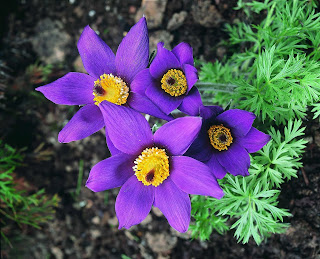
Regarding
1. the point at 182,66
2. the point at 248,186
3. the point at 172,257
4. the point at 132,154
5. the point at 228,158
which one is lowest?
the point at 172,257

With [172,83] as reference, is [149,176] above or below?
below

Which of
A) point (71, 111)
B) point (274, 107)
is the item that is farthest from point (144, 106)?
point (71, 111)

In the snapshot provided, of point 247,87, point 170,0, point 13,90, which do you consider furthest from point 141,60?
point 13,90

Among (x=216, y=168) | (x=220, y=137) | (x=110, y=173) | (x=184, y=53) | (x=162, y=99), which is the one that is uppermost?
(x=184, y=53)

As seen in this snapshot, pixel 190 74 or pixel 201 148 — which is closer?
pixel 190 74

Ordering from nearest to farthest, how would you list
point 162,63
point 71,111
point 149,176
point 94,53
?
point 149,176 < point 162,63 < point 94,53 < point 71,111

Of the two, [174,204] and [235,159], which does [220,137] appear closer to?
[235,159]

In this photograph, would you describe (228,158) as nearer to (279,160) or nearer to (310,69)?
(279,160)

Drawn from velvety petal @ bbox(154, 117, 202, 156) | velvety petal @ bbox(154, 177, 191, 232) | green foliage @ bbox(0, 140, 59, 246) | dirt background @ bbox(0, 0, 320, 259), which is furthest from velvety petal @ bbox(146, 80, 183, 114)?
green foliage @ bbox(0, 140, 59, 246)
